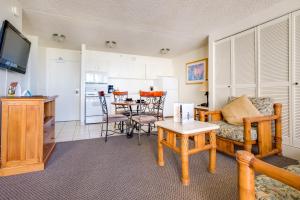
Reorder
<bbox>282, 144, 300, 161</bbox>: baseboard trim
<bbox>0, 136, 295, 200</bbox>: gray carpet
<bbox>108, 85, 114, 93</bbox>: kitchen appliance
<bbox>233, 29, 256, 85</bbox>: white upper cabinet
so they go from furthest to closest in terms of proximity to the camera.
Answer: <bbox>108, 85, 114, 93</bbox>: kitchen appliance < <bbox>233, 29, 256, 85</bbox>: white upper cabinet < <bbox>282, 144, 300, 161</bbox>: baseboard trim < <bbox>0, 136, 295, 200</bbox>: gray carpet

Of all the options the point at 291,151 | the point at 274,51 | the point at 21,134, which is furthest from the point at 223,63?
the point at 21,134

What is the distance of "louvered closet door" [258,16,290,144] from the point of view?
242cm

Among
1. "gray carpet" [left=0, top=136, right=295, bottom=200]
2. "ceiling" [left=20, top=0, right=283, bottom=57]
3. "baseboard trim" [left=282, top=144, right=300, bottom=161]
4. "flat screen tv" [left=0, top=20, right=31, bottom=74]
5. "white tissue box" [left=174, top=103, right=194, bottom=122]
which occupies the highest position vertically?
"ceiling" [left=20, top=0, right=283, bottom=57]

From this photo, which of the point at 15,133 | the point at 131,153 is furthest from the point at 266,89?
the point at 15,133

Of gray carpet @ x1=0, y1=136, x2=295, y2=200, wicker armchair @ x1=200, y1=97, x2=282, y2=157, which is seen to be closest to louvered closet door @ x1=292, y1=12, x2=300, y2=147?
wicker armchair @ x1=200, y1=97, x2=282, y2=157

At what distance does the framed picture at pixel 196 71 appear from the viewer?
15.8 feet

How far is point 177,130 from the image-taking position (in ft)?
5.40

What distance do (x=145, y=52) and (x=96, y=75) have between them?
6.28ft

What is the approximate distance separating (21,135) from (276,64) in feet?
12.8

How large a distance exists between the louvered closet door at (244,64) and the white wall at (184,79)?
4.97 ft

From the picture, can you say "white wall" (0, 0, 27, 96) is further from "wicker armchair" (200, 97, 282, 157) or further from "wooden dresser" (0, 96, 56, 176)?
"wicker armchair" (200, 97, 282, 157)

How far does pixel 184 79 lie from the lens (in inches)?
226

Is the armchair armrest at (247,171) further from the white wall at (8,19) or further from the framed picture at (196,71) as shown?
the framed picture at (196,71)

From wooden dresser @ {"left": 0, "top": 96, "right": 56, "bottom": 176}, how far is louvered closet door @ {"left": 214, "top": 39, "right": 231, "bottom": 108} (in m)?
3.42
